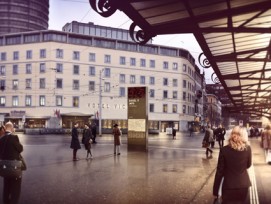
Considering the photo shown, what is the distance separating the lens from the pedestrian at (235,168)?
4.61m

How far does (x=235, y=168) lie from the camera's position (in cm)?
468

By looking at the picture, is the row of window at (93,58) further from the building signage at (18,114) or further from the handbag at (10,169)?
the handbag at (10,169)

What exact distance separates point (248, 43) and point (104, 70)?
61.3 m

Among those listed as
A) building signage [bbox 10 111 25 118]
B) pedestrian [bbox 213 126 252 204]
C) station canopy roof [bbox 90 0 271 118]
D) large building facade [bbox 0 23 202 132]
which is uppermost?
large building facade [bbox 0 23 202 132]

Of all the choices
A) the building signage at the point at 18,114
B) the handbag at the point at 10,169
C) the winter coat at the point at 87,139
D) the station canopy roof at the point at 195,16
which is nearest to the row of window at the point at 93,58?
the building signage at the point at 18,114

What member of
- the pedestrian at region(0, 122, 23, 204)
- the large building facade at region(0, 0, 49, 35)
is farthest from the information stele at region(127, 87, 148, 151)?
the large building facade at region(0, 0, 49, 35)

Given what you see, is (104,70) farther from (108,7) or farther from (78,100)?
(108,7)

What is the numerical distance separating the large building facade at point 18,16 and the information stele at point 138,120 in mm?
100232

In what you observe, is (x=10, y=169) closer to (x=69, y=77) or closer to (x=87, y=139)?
(x=87, y=139)

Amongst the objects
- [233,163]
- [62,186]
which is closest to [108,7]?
[233,163]

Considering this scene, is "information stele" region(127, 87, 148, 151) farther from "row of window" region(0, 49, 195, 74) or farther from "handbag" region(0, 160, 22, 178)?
"row of window" region(0, 49, 195, 74)

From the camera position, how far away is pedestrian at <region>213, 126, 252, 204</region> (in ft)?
15.1

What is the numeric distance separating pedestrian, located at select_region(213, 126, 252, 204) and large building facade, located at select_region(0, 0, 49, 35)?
118 metres

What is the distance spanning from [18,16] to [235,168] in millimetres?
118899
